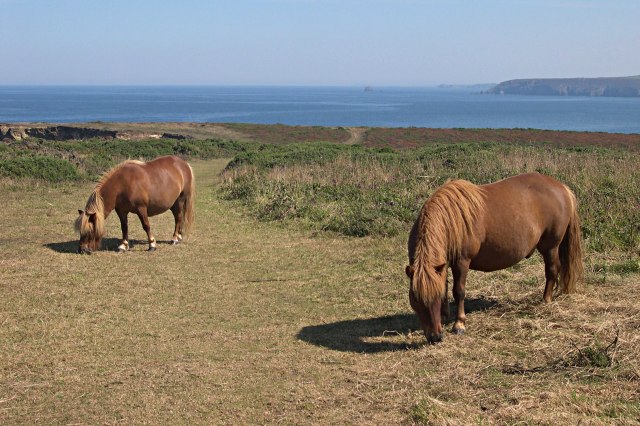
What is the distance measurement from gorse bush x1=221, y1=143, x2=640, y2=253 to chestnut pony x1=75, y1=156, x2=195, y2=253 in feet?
8.33

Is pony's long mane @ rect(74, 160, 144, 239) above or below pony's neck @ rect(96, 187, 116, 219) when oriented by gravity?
below

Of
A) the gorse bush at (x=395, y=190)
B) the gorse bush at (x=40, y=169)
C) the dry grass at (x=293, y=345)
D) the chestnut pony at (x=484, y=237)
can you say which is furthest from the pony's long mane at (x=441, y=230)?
the gorse bush at (x=40, y=169)

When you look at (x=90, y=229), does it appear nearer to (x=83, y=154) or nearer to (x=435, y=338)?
(x=435, y=338)

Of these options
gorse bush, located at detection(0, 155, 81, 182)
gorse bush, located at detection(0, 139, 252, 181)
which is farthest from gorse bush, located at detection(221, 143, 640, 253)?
gorse bush, located at detection(0, 139, 252, 181)

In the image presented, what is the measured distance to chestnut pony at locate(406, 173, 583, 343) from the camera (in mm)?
6602

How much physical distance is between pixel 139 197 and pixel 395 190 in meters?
6.38

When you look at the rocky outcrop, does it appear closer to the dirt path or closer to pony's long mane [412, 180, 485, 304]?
the dirt path

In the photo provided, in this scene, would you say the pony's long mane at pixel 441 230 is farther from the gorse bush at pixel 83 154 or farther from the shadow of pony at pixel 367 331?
the gorse bush at pixel 83 154

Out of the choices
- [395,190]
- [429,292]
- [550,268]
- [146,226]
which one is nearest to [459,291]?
[429,292]

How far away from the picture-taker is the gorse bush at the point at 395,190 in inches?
459

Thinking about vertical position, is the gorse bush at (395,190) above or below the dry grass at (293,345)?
above

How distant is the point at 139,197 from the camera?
1218 cm

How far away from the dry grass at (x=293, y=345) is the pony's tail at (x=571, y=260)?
0.57ft

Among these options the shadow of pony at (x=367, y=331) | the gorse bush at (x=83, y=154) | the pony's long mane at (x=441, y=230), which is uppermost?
the pony's long mane at (x=441, y=230)
